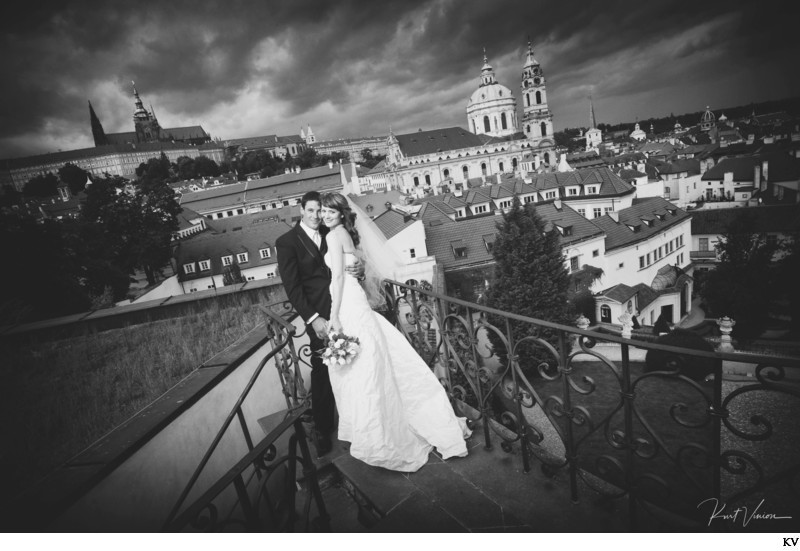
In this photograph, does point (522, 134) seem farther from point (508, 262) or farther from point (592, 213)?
point (508, 262)

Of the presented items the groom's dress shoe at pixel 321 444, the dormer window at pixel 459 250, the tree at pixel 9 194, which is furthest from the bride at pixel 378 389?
the dormer window at pixel 459 250

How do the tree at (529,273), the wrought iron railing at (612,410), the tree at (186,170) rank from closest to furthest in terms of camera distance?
the wrought iron railing at (612,410), the tree at (529,273), the tree at (186,170)

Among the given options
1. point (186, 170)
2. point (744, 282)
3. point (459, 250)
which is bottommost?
point (744, 282)

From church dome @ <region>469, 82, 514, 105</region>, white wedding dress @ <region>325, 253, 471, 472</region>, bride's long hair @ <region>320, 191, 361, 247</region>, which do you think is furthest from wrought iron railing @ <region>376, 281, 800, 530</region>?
church dome @ <region>469, 82, 514, 105</region>

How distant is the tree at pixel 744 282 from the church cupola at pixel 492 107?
98.9 metres

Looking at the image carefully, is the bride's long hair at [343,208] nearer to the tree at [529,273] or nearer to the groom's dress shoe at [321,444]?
the groom's dress shoe at [321,444]

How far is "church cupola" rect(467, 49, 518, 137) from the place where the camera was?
117000mm

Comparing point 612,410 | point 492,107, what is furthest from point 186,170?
point 612,410

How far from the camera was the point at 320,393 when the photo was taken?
371 centimetres

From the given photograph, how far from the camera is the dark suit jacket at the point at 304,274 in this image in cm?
337

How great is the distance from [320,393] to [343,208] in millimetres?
1745

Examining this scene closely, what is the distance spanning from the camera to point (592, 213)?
45.1 meters

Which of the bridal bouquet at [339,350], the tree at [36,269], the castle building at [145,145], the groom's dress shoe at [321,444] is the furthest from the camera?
the castle building at [145,145]

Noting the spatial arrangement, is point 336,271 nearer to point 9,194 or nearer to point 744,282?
point 9,194
